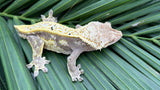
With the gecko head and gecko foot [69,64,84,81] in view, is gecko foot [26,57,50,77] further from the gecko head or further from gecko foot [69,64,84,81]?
the gecko head

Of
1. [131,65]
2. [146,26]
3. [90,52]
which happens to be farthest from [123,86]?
[146,26]

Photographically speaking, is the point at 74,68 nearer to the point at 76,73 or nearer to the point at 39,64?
the point at 76,73

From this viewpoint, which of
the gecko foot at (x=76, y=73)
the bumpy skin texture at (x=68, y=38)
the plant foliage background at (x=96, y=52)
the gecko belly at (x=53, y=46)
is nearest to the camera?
the plant foliage background at (x=96, y=52)

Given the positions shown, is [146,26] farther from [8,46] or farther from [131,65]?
[8,46]

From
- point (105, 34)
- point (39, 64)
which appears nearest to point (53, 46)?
point (39, 64)

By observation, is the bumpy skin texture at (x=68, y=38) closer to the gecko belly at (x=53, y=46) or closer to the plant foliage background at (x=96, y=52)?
the gecko belly at (x=53, y=46)

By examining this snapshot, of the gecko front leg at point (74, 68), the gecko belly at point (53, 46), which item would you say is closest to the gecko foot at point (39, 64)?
the gecko belly at point (53, 46)
